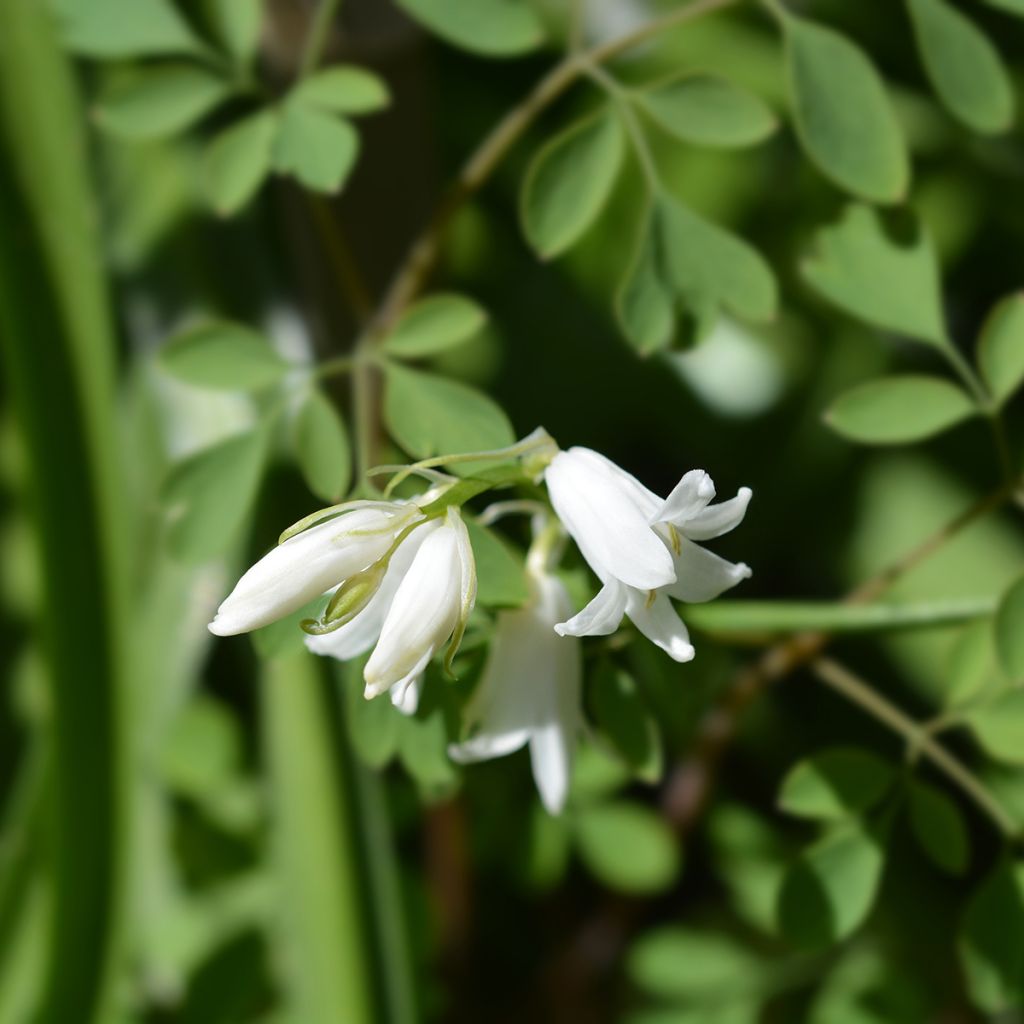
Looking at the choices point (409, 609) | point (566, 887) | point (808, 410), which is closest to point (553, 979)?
point (566, 887)

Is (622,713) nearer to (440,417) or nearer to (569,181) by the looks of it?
(440,417)

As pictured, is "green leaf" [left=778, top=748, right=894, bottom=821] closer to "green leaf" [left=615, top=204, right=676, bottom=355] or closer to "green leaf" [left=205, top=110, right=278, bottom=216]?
"green leaf" [left=615, top=204, right=676, bottom=355]

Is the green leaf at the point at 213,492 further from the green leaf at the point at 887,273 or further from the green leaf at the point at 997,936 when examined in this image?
the green leaf at the point at 997,936

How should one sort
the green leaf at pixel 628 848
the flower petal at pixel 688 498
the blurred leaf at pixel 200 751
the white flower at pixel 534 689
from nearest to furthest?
the flower petal at pixel 688 498
the white flower at pixel 534 689
the green leaf at pixel 628 848
the blurred leaf at pixel 200 751

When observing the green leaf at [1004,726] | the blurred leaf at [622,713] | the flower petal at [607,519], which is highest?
the flower petal at [607,519]

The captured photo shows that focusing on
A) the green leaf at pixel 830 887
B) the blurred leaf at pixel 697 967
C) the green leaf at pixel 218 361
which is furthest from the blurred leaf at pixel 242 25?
the blurred leaf at pixel 697 967

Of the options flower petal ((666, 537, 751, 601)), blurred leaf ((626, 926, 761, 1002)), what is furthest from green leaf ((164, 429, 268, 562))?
blurred leaf ((626, 926, 761, 1002))

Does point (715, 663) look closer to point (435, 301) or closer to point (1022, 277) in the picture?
point (435, 301)
